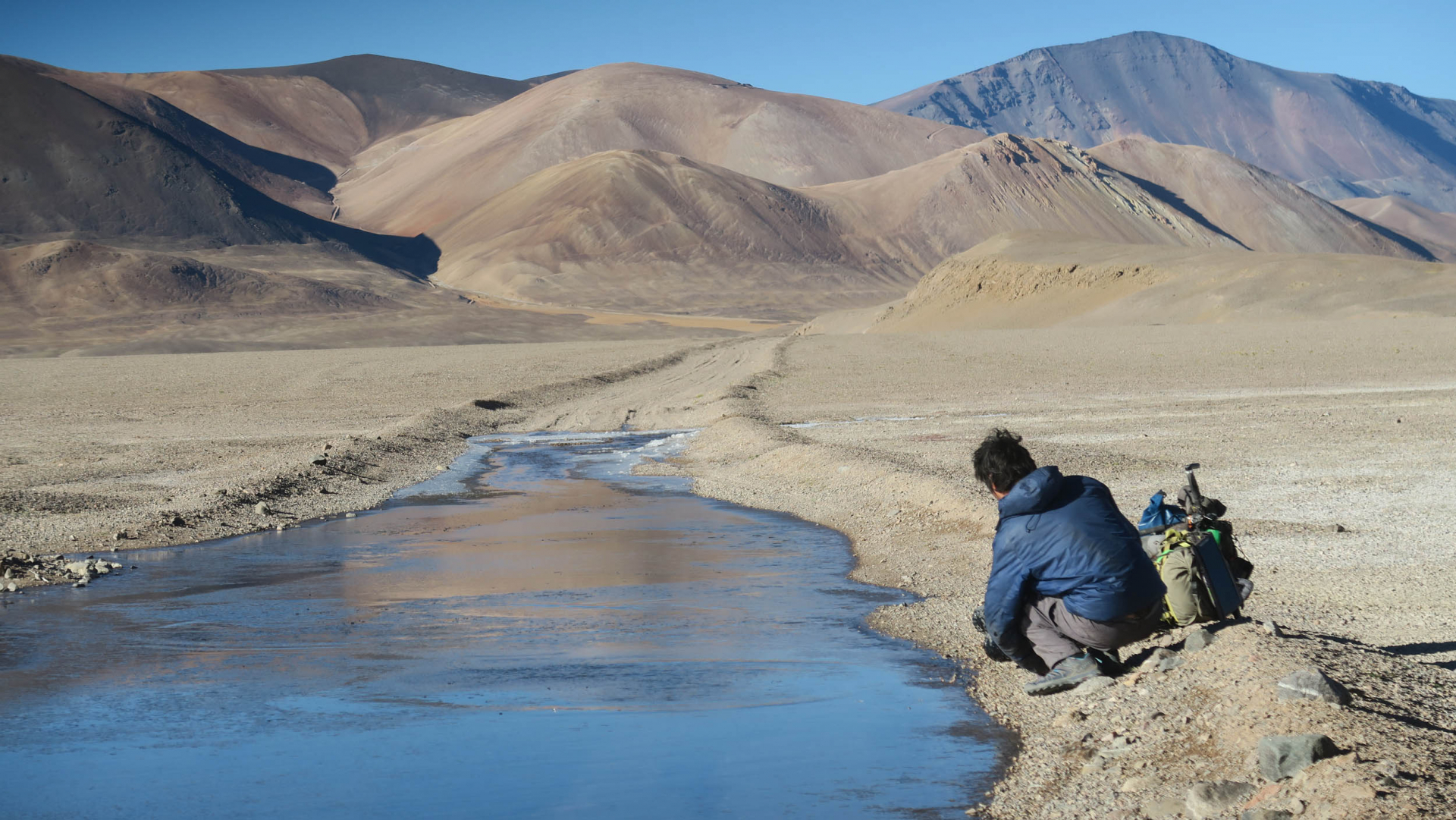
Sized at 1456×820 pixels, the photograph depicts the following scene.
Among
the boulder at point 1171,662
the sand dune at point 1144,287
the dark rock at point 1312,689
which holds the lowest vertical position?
the boulder at point 1171,662

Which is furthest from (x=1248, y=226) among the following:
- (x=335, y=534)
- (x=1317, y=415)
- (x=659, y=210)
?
(x=335, y=534)

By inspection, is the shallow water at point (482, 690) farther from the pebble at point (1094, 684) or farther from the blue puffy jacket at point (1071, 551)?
the blue puffy jacket at point (1071, 551)

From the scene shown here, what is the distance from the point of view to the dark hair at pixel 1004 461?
630 cm

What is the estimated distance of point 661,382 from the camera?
4022 cm

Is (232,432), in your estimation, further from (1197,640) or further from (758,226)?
(758,226)

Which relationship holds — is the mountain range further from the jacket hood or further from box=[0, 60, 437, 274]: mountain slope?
the jacket hood

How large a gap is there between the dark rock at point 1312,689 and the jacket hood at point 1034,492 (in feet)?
4.16

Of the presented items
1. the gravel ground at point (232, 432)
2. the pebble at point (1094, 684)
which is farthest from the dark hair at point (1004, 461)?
the gravel ground at point (232, 432)

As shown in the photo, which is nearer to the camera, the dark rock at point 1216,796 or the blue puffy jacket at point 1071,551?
the dark rock at point 1216,796

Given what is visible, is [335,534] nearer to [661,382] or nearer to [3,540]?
[3,540]

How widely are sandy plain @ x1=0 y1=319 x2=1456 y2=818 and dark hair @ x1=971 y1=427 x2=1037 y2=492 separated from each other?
1.26 m

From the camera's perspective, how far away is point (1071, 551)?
6.27m

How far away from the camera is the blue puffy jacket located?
20.4 ft

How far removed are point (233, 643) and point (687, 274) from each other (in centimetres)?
12440
